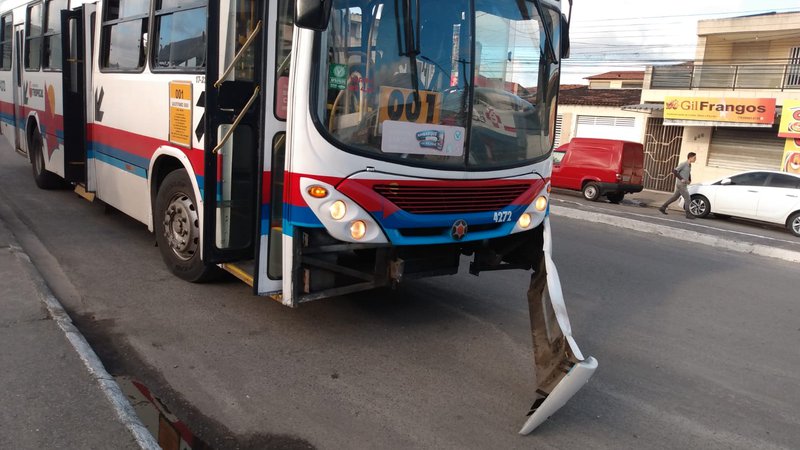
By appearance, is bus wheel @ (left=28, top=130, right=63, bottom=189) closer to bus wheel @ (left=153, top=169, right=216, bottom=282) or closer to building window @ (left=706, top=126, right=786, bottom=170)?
bus wheel @ (left=153, top=169, right=216, bottom=282)

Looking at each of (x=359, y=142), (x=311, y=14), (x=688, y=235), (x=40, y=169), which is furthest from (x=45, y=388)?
(x=688, y=235)

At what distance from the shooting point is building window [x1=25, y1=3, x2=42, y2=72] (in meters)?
9.84

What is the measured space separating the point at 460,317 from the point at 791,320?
3777 mm

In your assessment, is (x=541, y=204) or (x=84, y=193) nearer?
(x=541, y=204)

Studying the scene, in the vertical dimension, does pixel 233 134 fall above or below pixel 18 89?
below

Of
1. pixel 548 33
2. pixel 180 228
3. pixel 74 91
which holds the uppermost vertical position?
pixel 548 33

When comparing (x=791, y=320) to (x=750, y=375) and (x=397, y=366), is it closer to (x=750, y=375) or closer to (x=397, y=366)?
(x=750, y=375)

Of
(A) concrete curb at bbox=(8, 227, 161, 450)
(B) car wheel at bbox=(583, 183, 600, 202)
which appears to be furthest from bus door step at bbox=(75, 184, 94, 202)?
(B) car wheel at bbox=(583, 183, 600, 202)

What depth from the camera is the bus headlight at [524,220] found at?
521cm

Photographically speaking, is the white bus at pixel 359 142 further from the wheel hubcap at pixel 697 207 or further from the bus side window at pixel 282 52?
the wheel hubcap at pixel 697 207

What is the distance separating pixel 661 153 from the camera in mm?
25922

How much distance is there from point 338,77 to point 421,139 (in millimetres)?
738

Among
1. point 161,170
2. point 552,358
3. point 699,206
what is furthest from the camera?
point 699,206

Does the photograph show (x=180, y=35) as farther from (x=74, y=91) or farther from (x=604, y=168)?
(x=604, y=168)
